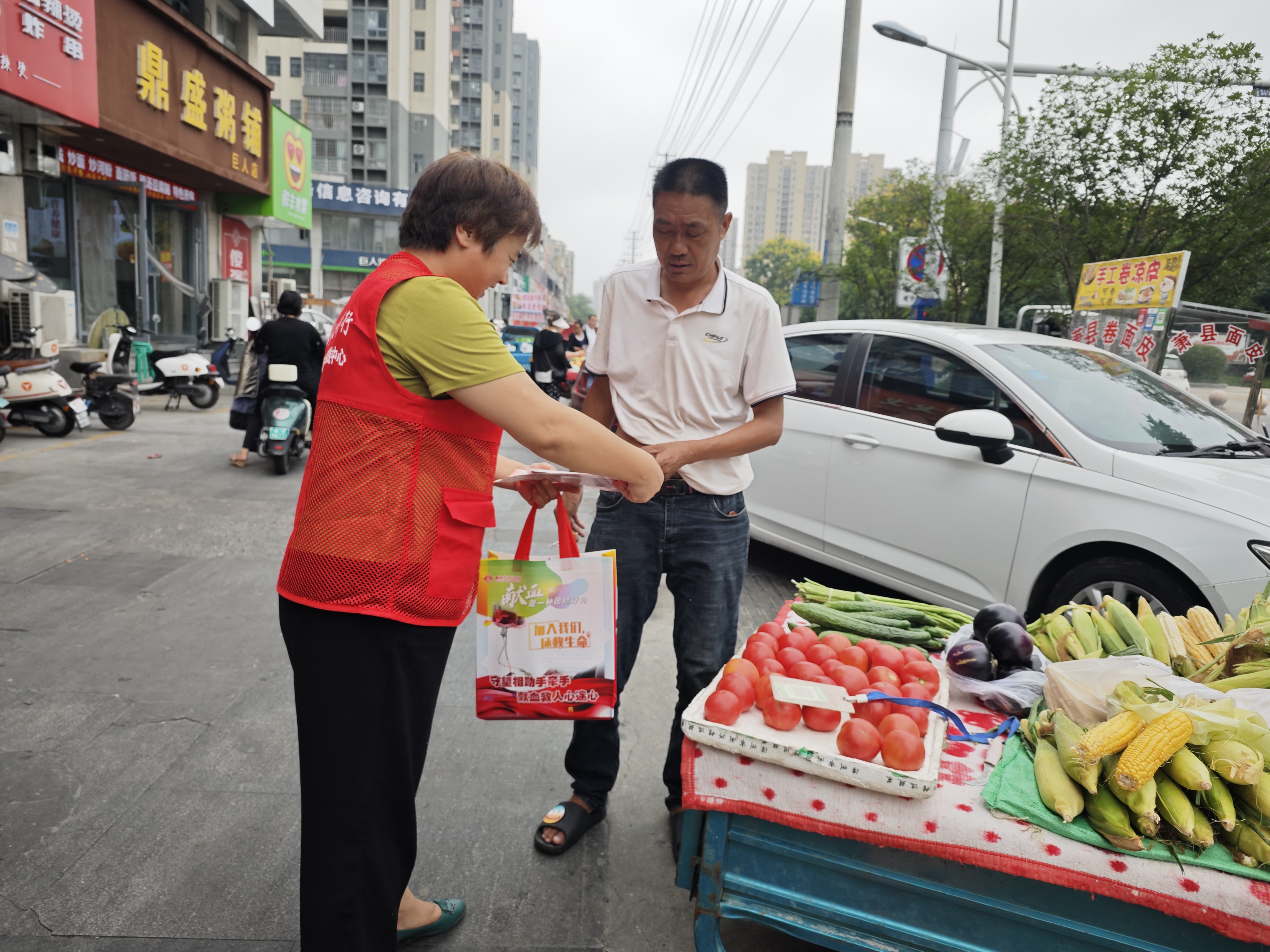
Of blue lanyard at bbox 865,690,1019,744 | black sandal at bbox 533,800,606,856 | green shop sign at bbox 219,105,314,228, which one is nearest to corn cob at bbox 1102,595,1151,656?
blue lanyard at bbox 865,690,1019,744

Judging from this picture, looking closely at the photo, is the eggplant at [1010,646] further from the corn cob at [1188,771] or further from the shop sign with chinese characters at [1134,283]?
the shop sign with chinese characters at [1134,283]

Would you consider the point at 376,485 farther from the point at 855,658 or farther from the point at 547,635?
the point at 855,658

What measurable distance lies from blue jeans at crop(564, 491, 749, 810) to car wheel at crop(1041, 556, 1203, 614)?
67.0 inches

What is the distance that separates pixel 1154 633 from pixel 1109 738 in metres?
0.95

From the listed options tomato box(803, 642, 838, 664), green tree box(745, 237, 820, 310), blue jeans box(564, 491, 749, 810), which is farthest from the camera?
green tree box(745, 237, 820, 310)

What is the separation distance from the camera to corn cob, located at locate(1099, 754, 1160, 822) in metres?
1.71

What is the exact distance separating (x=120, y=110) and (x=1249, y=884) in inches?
546

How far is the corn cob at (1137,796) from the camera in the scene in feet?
5.63

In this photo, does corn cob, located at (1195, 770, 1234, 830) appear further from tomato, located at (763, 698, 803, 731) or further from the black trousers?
the black trousers

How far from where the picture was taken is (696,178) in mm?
2510

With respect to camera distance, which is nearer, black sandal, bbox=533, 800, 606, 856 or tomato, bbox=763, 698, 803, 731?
tomato, bbox=763, 698, 803, 731

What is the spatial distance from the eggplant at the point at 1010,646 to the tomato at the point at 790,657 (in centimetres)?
57

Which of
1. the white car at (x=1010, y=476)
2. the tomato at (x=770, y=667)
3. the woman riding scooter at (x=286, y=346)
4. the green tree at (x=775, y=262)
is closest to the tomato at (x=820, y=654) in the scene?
the tomato at (x=770, y=667)

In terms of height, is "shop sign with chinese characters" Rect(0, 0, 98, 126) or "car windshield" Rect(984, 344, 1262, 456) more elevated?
"shop sign with chinese characters" Rect(0, 0, 98, 126)
